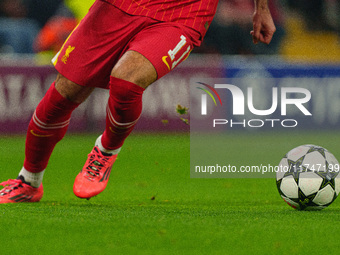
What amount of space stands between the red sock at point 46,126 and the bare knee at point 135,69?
50 centimetres

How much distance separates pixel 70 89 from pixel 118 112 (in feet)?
1.07

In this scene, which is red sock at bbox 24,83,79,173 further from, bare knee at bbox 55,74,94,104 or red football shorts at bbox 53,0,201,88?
red football shorts at bbox 53,0,201,88

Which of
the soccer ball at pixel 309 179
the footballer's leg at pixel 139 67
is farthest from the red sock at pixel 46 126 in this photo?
the soccer ball at pixel 309 179

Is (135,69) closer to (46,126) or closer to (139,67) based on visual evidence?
(139,67)

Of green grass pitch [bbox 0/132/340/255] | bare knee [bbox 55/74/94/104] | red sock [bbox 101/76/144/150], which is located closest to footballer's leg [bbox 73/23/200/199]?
red sock [bbox 101/76/144/150]

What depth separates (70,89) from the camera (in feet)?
A: 14.0

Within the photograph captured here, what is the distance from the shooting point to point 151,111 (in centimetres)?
1098

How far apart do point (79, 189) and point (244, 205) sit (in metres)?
1.10

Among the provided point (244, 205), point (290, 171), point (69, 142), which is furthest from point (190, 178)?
point (69, 142)

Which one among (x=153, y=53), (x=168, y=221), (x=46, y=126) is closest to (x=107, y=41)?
(x=153, y=53)

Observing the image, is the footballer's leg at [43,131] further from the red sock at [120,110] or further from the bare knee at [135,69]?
the bare knee at [135,69]

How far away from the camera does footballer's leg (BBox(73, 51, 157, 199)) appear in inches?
156

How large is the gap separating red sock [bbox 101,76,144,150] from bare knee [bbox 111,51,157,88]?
3 cm
